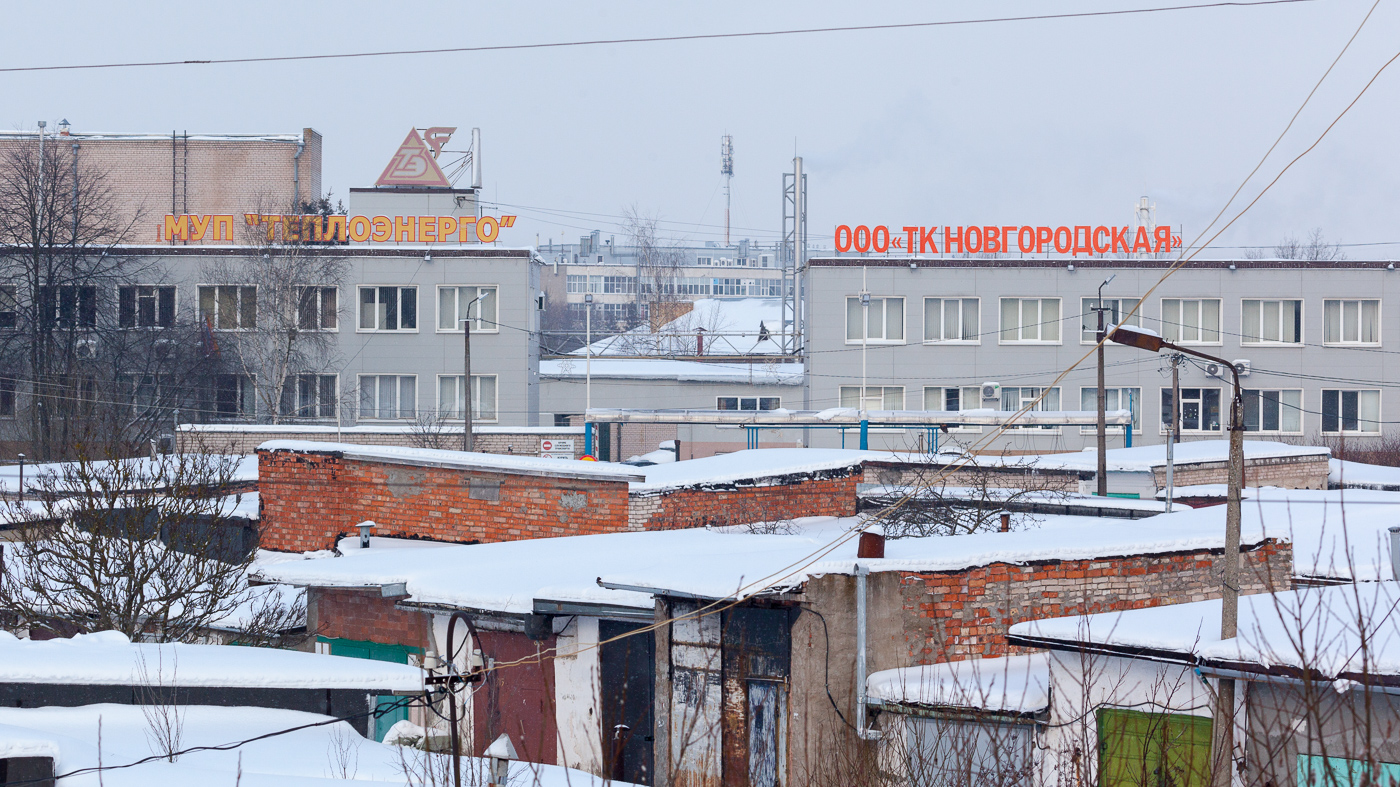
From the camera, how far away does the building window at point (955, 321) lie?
43.7 meters

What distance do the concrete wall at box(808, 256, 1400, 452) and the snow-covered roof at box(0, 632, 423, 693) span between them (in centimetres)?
3447

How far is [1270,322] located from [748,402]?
21.0 metres

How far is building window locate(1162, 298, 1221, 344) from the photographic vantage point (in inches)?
1705

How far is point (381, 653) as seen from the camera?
13953 mm

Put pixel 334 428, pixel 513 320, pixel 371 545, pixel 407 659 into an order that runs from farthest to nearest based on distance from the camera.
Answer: pixel 513 320 → pixel 334 428 → pixel 371 545 → pixel 407 659

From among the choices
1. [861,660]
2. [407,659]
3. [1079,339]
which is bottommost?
[407,659]

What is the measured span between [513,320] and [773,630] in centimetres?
3429

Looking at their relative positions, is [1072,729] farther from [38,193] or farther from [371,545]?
[38,193]

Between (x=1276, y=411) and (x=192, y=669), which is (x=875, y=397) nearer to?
(x=1276, y=411)

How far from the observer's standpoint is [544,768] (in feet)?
31.1

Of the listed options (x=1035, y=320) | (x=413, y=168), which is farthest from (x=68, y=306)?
(x=1035, y=320)

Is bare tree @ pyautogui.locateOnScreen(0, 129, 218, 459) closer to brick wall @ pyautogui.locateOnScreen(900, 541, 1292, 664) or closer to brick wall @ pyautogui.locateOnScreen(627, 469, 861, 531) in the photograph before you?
brick wall @ pyautogui.locateOnScreen(627, 469, 861, 531)

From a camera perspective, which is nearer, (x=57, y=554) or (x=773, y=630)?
(x=773, y=630)

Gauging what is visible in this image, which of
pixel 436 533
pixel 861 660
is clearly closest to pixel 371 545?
pixel 436 533
